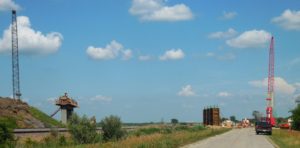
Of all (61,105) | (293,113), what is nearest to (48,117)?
(61,105)

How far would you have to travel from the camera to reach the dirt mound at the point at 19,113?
255 ft

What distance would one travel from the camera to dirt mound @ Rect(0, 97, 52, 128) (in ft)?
255

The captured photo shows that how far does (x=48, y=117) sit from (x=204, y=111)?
4784 centimetres

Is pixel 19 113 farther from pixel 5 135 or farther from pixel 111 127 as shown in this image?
pixel 5 135

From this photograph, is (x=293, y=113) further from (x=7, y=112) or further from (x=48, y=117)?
(x=7, y=112)

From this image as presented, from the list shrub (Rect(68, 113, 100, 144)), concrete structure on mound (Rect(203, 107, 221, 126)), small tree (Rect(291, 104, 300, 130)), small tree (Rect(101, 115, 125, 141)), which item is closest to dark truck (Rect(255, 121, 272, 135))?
small tree (Rect(291, 104, 300, 130))

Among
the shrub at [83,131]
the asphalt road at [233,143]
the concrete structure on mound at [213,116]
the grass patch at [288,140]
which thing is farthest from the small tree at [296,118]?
the shrub at [83,131]

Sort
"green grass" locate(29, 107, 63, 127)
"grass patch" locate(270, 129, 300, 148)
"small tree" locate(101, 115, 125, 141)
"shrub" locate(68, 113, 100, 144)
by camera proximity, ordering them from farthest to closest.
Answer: "green grass" locate(29, 107, 63, 127) < "small tree" locate(101, 115, 125, 141) < "shrub" locate(68, 113, 100, 144) < "grass patch" locate(270, 129, 300, 148)

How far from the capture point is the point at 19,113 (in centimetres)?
8200

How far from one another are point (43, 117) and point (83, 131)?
49065 millimetres

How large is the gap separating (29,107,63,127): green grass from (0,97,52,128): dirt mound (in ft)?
5.36

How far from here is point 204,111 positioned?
130 m

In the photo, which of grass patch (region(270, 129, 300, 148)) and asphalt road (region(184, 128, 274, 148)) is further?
grass patch (region(270, 129, 300, 148))

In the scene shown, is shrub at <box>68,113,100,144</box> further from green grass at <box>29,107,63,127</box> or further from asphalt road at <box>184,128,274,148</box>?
green grass at <box>29,107,63,127</box>
